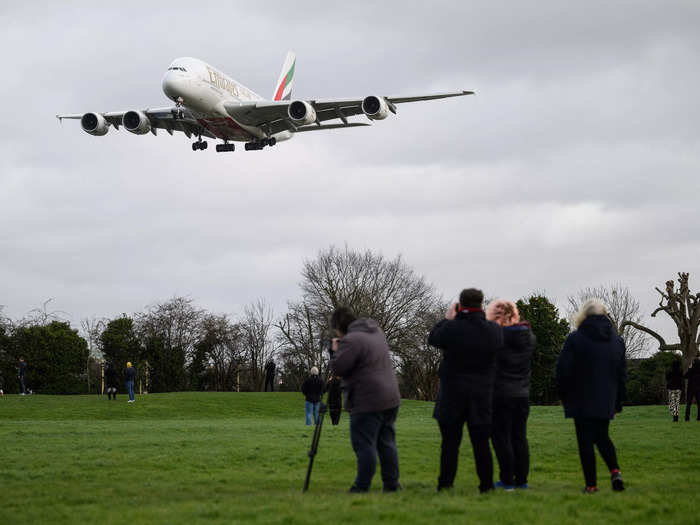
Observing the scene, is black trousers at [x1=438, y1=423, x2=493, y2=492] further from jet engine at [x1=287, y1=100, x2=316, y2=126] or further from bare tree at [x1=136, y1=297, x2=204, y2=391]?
bare tree at [x1=136, y1=297, x2=204, y2=391]

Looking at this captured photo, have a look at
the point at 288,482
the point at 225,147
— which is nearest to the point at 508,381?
the point at 288,482

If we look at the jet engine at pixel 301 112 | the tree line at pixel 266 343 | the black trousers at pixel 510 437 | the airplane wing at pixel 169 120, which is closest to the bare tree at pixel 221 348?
the tree line at pixel 266 343

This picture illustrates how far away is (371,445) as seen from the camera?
8.53 m

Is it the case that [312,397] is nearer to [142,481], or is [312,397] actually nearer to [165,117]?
[142,481]

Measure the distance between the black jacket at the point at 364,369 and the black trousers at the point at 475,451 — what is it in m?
0.62

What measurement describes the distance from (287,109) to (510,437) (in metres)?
30.5

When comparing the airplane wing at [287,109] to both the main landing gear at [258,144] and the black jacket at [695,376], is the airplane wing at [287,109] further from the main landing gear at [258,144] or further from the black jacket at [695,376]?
the black jacket at [695,376]

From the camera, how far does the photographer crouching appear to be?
27.3 feet

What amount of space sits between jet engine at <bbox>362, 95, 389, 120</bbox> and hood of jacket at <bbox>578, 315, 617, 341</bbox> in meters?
27.4

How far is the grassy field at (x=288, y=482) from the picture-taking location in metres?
7.09

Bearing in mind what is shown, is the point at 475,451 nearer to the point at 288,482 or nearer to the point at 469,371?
the point at 469,371

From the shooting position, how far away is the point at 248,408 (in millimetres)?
40000

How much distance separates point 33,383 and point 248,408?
20.6 m

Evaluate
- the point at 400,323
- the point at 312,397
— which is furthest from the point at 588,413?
the point at 400,323
